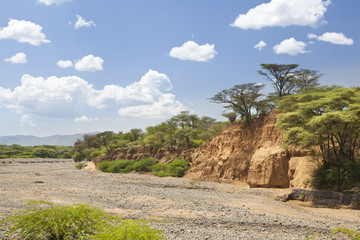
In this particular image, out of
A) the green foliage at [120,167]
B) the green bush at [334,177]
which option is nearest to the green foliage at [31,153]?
the green foliage at [120,167]

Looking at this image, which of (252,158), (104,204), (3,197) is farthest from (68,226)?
(252,158)

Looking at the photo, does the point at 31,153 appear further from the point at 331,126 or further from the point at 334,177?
the point at 331,126

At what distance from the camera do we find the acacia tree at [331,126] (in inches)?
647

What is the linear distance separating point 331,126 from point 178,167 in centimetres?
1878

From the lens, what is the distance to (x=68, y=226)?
5684mm

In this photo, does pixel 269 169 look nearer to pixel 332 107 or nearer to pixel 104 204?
pixel 332 107

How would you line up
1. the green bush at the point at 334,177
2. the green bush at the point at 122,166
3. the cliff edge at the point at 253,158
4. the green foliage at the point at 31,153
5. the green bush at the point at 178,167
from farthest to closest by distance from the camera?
the green foliage at the point at 31,153, the green bush at the point at 122,166, the green bush at the point at 178,167, the cliff edge at the point at 253,158, the green bush at the point at 334,177

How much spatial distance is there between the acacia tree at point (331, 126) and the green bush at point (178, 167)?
1454 cm

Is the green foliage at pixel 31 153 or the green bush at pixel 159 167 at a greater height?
the green bush at pixel 159 167

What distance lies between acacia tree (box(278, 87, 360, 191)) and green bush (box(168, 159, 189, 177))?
14.5 m

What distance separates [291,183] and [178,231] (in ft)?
47.8

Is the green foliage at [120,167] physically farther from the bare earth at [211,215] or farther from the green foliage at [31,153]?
the green foliage at [31,153]

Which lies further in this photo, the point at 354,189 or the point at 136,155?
the point at 136,155

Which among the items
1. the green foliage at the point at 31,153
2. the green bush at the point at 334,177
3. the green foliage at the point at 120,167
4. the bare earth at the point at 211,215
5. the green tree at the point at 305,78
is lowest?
the green foliage at the point at 31,153
